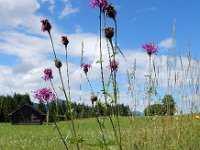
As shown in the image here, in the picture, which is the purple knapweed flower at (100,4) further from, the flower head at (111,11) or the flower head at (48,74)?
the flower head at (48,74)

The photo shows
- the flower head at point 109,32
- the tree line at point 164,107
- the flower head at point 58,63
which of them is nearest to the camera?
the flower head at point 109,32

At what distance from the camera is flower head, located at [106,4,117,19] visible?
2.87 meters

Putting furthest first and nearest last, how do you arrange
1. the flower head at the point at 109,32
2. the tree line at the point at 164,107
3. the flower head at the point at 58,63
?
the tree line at the point at 164,107 → the flower head at the point at 58,63 → the flower head at the point at 109,32

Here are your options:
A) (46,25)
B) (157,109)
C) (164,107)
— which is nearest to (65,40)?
(46,25)

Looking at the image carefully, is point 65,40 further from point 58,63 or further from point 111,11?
point 111,11

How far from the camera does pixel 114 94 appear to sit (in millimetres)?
2607

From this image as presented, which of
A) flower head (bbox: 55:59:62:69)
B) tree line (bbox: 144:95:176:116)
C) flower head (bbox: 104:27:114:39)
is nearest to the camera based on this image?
flower head (bbox: 104:27:114:39)

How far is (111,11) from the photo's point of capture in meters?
2.87

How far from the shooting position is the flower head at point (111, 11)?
9.41 feet

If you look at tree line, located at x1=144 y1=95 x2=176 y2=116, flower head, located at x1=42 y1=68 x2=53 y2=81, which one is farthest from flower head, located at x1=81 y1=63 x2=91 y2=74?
tree line, located at x1=144 y1=95 x2=176 y2=116

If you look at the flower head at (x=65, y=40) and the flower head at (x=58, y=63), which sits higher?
the flower head at (x=65, y=40)

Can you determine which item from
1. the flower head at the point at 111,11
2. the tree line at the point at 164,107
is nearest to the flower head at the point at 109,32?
the flower head at the point at 111,11

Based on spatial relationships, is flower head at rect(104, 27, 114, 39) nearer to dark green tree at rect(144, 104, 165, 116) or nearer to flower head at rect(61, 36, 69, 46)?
flower head at rect(61, 36, 69, 46)

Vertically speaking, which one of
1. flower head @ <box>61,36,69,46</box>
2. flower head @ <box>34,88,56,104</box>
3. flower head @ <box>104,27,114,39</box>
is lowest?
flower head @ <box>34,88,56,104</box>
